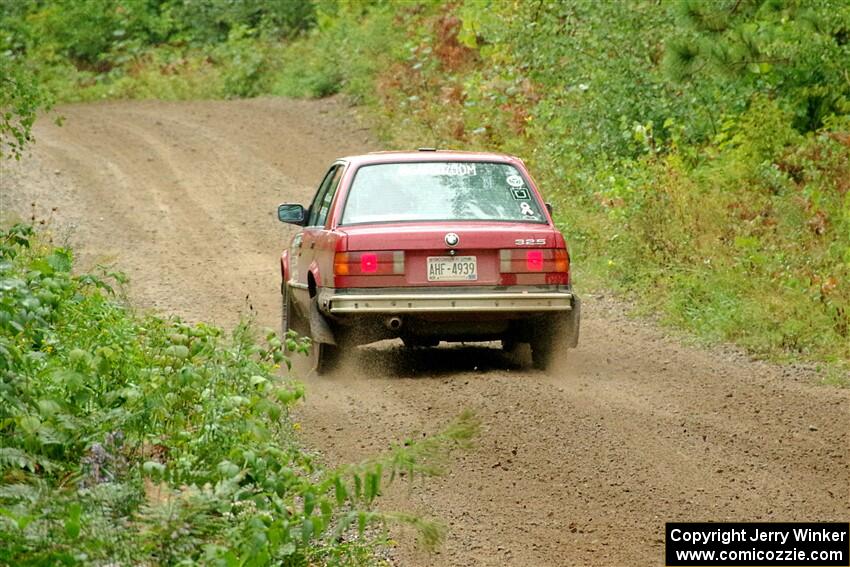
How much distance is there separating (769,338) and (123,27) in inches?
1260

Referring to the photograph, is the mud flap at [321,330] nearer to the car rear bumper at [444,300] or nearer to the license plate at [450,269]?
the car rear bumper at [444,300]

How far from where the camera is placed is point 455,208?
1033 centimetres

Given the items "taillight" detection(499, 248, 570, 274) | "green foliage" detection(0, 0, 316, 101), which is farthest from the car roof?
"green foliage" detection(0, 0, 316, 101)

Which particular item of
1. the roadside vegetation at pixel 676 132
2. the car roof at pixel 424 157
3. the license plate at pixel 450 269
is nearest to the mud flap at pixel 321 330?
the license plate at pixel 450 269

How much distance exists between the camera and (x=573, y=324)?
33.4 ft

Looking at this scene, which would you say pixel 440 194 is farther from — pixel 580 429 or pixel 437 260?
pixel 580 429

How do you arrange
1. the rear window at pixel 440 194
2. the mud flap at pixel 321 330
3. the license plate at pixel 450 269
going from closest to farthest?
1. the license plate at pixel 450 269
2. the mud flap at pixel 321 330
3. the rear window at pixel 440 194

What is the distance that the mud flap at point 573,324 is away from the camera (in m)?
10.2

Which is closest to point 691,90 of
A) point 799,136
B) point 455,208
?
point 799,136

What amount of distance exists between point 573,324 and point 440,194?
1.37 m

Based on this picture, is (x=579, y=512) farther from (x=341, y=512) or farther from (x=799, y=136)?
(x=799, y=136)

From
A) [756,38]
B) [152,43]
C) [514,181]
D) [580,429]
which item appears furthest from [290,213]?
[152,43]

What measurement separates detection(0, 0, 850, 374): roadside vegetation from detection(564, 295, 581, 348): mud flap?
2.12m

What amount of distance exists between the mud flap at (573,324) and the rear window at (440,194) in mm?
700
